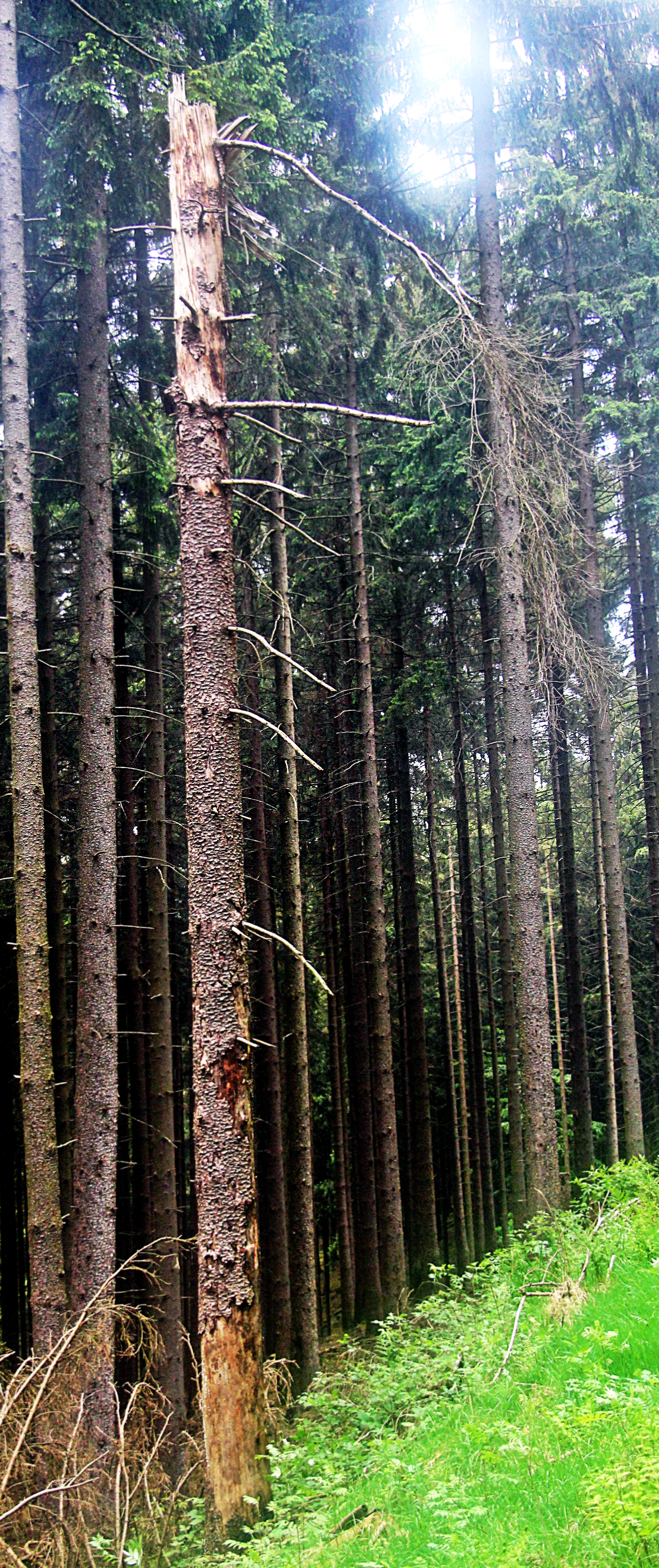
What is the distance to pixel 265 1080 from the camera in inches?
544

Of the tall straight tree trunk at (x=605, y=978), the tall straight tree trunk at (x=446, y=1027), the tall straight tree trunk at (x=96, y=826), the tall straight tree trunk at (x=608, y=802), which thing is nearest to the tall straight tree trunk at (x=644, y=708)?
the tall straight tree trunk at (x=605, y=978)

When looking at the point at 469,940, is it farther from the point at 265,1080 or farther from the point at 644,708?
the point at 265,1080

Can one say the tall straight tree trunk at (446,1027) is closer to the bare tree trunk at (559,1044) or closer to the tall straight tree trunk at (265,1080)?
the bare tree trunk at (559,1044)

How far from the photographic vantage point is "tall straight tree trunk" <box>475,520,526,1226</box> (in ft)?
54.9

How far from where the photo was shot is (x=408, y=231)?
11.9 m

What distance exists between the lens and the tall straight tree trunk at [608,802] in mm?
14906

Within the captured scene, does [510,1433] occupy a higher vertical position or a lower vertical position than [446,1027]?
lower

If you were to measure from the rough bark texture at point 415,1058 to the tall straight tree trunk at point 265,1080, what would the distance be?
12.6 feet

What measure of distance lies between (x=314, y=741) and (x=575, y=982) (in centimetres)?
683

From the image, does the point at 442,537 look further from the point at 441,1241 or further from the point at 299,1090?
the point at 441,1241

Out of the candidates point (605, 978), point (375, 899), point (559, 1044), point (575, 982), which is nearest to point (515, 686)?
point (375, 899)

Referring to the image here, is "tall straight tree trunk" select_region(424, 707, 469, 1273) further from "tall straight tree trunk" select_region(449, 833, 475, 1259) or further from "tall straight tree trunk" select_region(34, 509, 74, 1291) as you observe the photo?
"tall straight tree trunk" select_region(34, 509, 74, 1291)

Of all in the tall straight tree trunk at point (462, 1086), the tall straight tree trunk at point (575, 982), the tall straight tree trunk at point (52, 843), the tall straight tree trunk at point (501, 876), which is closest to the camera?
the tall straight tree trunk at point (52, 843)

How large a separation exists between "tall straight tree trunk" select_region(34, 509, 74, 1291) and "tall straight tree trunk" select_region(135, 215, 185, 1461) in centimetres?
110
